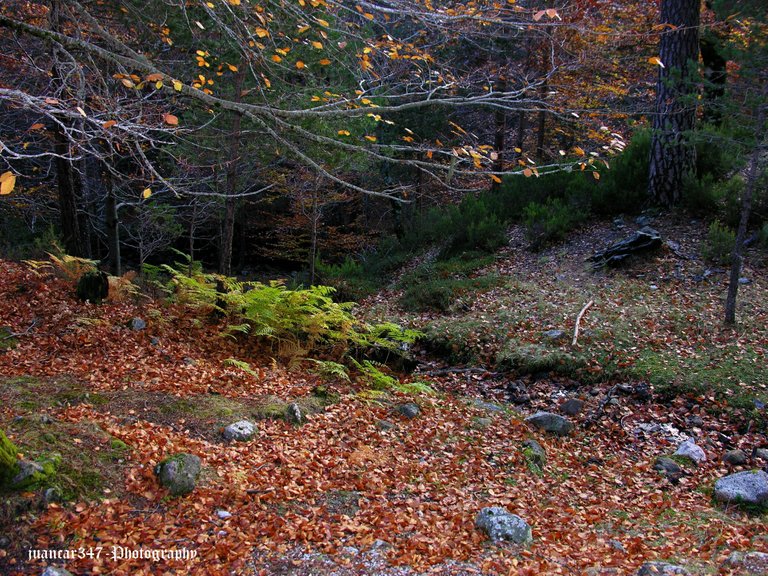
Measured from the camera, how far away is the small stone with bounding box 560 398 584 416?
7.07 metres

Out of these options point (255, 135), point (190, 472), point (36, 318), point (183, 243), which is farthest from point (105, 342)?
point (183, 243)

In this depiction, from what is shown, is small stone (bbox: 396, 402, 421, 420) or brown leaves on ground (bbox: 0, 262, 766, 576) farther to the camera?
small stone (bbox: 396, 402, 421, 420)

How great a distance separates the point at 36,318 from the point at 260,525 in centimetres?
479

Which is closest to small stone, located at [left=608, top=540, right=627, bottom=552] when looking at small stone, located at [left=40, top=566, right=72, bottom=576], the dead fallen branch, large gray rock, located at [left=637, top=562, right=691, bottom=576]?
large gray rock, located at [left=637, top=562, right=691, bottom=576]

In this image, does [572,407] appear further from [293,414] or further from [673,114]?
[673,114]

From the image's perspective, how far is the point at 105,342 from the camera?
6426mm

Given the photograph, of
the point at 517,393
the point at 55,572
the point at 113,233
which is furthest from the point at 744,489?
the point at 113,233

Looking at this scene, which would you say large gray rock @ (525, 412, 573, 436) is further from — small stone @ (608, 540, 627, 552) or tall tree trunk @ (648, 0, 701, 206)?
tall tree trunk @ (648, 0, 701, 206)

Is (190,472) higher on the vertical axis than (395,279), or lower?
higher

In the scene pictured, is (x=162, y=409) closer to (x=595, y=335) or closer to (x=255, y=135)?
(x=595, y=335)

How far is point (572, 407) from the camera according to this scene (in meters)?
7.10

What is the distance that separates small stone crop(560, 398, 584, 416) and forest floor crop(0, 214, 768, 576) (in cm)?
10

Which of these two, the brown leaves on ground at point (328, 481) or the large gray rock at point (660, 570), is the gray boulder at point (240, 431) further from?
the large gray rock at point (660, 570)

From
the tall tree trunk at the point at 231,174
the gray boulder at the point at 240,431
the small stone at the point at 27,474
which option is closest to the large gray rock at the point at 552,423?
the gray boulder at the point at 240,431
